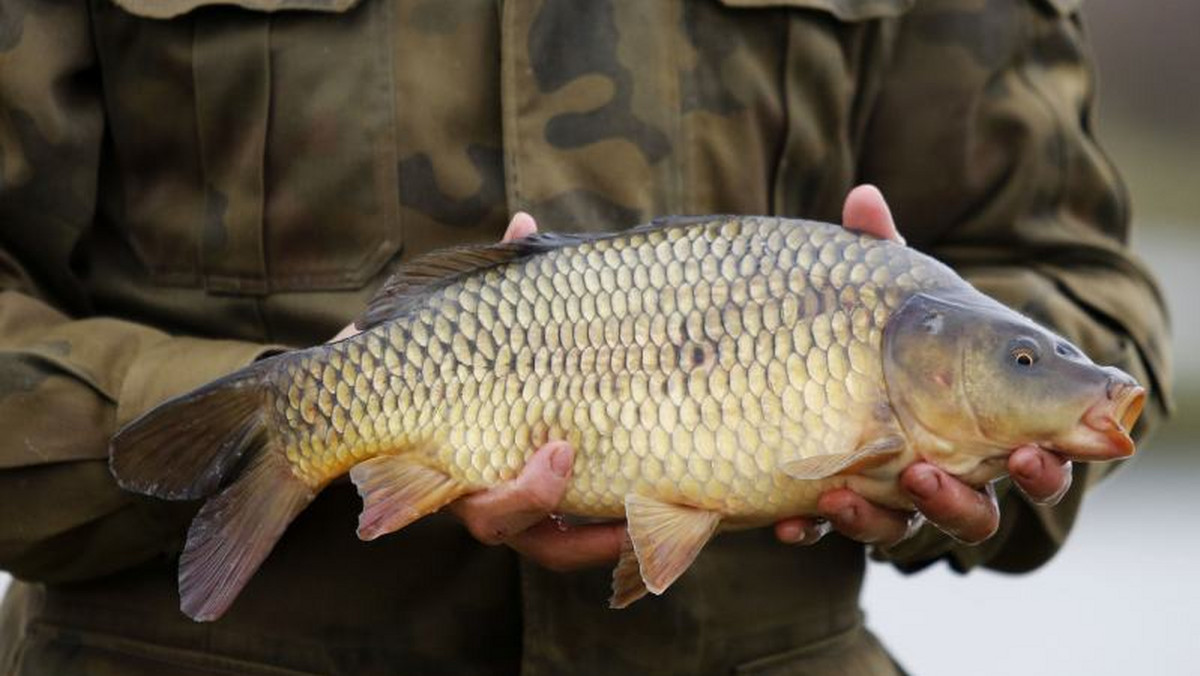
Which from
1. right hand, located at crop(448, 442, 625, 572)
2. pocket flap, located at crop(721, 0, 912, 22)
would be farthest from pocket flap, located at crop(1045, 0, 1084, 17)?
right hand, located at crop(448, 442, 625, 572)

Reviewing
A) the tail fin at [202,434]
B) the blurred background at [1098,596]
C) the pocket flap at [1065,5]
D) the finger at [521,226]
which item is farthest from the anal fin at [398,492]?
the blurred background at [1098,596]

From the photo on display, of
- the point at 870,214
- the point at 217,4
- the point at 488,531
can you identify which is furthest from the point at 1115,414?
the point at 217,4

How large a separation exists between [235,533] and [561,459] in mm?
292

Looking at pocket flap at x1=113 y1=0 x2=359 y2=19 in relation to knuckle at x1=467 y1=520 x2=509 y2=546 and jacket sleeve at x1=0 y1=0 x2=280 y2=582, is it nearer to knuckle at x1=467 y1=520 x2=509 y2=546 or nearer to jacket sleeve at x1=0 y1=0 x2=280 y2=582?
jacket sleeve at x1=0 y1=0 x2=280 y2=582

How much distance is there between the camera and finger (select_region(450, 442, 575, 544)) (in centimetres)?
174

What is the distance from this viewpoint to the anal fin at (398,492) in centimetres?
178

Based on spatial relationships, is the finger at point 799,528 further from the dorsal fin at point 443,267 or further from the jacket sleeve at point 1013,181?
the jacket sleeve at point 1013,181

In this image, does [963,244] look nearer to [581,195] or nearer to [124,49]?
[581,195]

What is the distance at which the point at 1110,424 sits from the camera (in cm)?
168

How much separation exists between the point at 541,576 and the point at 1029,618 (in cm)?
286

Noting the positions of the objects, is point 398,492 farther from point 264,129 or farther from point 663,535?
point 264,129

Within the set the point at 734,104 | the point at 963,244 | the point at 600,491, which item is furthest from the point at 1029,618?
the point at 600,491

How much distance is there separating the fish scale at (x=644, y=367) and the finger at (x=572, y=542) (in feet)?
0.25

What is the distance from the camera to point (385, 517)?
1.78 meters
